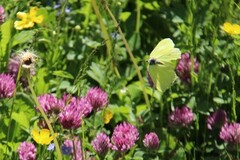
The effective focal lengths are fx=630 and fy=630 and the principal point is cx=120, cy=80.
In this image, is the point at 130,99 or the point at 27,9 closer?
the point at 130,99

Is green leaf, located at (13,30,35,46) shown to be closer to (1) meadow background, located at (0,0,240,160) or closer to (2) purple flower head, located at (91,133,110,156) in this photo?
(1) meadow background, located at (0,0,240,160)

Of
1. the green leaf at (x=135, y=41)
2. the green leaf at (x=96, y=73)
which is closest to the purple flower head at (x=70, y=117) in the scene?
the green leaf at (x=96, y=73)

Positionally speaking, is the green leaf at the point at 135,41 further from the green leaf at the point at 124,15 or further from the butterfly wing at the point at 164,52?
the butterfly wing at the point at 164,52

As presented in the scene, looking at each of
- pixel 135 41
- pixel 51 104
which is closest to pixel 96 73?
pixel 135 41

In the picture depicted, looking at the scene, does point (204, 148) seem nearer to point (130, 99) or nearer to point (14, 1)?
point (130, 99)

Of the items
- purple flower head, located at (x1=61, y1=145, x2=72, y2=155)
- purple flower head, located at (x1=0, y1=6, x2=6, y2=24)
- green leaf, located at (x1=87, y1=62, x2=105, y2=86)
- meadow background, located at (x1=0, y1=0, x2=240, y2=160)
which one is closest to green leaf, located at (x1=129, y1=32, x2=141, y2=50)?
meadow background, located at (x1=0, y1=0, x2=240, y2=160)

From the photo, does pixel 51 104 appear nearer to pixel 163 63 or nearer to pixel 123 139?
pixel 123 139

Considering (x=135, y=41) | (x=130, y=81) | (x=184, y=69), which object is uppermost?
(x=184, y=69)

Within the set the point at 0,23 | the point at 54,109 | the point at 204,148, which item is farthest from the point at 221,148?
the point at 0,23
